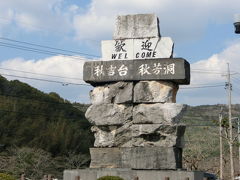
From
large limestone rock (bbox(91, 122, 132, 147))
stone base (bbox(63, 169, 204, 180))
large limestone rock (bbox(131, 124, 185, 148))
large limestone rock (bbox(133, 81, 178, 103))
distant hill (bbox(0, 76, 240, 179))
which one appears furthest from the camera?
distant hill (bbox(0, 76, 240, 179))

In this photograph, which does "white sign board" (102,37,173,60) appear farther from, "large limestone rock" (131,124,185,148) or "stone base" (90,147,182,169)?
"stone base" (90,147,182,169)

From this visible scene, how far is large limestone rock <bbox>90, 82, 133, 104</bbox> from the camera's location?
1260cm

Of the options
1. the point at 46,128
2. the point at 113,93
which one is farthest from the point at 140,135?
the point at 46,128

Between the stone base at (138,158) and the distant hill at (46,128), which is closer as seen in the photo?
the stone base at (138,158)

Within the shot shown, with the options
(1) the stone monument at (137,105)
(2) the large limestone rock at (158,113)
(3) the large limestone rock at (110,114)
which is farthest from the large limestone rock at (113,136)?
(2) the large limestone rock at (158,113)

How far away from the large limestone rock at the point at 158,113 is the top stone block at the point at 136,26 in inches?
75.7

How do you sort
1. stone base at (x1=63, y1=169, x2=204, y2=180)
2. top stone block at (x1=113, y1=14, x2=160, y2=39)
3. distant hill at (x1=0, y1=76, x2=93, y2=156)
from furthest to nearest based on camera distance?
distant hill at (x1=0, y1=76, x2=93, y2=156)
top stone block at (x1=113, y1=14, x2=160, y2=39)
stone base at (x1=63, y1=169, x2=204, y2=180)

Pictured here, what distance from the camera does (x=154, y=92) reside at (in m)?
12.4

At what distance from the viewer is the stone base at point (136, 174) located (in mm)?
11766

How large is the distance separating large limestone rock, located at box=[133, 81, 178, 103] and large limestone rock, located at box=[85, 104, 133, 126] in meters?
0.39

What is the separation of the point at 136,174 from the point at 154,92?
7.12 feet

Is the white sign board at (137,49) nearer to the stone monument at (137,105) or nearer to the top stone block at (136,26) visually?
the stone monument at (137,105)

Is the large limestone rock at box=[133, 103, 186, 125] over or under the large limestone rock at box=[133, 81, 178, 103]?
under

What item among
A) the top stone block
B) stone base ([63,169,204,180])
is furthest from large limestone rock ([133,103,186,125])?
the top stone block
